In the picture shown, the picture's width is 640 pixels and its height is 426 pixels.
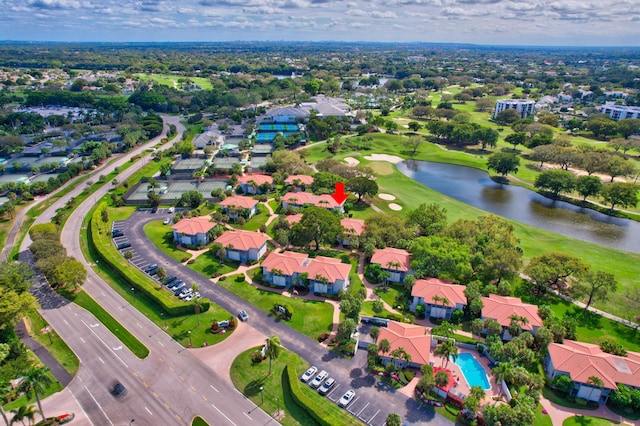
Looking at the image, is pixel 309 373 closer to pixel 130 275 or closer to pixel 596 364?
pixel 596 364

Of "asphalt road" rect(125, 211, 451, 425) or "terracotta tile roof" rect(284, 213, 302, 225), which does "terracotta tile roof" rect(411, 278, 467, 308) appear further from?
"terracotta tile roof" rect(284, 213, 302, 225)

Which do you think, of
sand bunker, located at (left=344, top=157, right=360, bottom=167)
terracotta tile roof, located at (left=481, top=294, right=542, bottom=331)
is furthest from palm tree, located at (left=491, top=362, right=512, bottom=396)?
sand bunker, located at (left=344, top=157, right=360, bottom=167)

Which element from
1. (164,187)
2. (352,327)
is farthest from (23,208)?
(352,327)

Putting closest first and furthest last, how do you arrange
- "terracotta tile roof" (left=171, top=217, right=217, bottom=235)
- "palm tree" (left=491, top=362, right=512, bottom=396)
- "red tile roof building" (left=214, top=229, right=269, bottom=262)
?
"palm tree" (left=491, top=362, right=512, bottom=396)
"red tile roof building" (left=214, top=229, right=269, bottom=262)
"terracotta tile roof" (left=171, top=217, right=217, bottom=235)

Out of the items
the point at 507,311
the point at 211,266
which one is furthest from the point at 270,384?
the point at 507,311

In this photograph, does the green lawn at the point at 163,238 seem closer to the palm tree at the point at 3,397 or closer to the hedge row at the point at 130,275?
the hedge row at the point at 130,275

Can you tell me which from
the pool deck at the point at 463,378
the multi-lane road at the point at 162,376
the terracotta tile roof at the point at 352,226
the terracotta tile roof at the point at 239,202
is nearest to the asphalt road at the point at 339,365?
the multi-lane road at the point at 162,376
